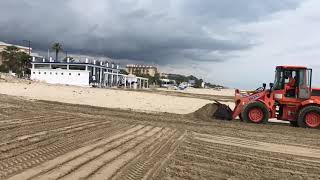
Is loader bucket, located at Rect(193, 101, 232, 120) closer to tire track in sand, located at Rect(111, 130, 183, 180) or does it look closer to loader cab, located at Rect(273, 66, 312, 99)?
loader cab, located at Rect(273, 66, 312, 99)

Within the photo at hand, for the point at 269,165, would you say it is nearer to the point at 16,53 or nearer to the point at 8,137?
the point at 8,137

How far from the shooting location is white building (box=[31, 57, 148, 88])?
8494cm

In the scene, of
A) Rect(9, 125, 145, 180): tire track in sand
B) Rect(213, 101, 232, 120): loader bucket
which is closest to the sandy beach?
Rect(213, 101, 232, 120): loader bucket

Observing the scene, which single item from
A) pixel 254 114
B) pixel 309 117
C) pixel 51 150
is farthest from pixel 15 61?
pixel 51 150

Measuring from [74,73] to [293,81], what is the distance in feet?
236

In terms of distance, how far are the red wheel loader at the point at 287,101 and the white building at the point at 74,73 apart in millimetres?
63661

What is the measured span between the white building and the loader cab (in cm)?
6421

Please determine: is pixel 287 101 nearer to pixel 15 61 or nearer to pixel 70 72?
pixel 70 72

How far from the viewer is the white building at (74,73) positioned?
84.9m

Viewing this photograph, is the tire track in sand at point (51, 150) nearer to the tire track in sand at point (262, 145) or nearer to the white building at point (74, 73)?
the tire track in sand at point (262, 145)

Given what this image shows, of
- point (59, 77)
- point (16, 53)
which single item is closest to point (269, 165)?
point (59, 77)

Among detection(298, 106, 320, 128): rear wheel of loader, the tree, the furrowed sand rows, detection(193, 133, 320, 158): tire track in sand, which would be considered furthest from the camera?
the tree

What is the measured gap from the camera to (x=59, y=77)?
3430 inches

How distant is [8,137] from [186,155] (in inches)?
156
